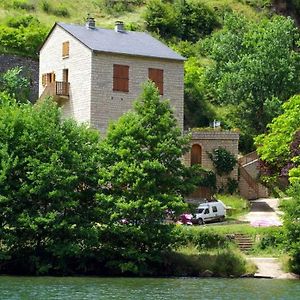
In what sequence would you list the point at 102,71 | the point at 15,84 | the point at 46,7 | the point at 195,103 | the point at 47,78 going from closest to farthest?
the point at 102,71 → the point at 47,78 → the point at 15,84 → the point at 195,103 → the point at 46,7

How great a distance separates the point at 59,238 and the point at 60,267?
1.42m

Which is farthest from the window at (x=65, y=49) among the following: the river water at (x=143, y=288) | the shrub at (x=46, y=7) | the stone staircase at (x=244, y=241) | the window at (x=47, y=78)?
the shrub at (x=46, y=7)

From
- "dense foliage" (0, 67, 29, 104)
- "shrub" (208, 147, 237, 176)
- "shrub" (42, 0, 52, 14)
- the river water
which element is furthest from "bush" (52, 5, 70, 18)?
the river water

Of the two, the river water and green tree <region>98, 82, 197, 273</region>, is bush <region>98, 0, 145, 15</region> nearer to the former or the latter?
green tree <region>98, 82, 197, 273</region>

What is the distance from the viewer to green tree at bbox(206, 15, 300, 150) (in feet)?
259

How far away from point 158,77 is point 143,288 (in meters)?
27.4

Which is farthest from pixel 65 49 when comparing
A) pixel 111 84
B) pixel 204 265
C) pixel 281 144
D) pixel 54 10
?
pixel 54 10

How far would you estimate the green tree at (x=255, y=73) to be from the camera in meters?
78.9

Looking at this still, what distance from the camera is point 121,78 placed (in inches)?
2692

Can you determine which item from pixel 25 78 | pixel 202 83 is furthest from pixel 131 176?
pixel 202 83

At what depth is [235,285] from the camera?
Answer: 46.8 meters

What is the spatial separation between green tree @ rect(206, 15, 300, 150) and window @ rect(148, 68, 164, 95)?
35.6 feet

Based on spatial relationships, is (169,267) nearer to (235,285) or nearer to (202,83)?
(235,285)

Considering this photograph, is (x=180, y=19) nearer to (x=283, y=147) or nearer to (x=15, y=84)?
(x=15, y=84)
